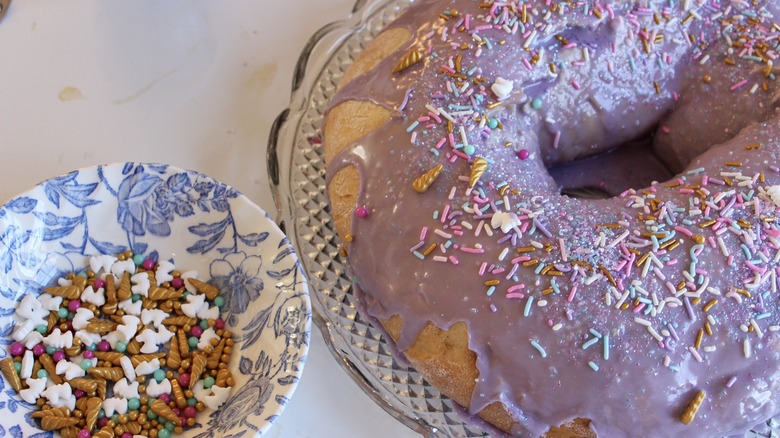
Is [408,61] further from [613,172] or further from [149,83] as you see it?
[149,83]

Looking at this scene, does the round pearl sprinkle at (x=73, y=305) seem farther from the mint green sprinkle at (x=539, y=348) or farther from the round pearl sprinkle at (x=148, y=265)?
the mint green sprinkle at (x=539, y=348)

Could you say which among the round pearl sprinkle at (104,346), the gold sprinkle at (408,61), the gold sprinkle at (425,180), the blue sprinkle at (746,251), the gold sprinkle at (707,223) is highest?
the gold sprinkle at (408,61)

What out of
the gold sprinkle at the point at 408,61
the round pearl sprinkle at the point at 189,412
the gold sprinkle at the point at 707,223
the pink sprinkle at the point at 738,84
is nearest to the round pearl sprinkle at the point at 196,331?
the round pearl sprinkle at the point at 189,412

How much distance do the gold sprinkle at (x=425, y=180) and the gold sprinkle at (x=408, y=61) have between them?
0.23 metres

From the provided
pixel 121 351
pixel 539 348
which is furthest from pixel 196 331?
pixel 539 348

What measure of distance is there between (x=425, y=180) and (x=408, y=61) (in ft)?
0.86

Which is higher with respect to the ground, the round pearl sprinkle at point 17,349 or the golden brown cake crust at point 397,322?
the round pearl sprinkle at point 17,349

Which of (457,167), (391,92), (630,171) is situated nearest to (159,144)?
(391,92)

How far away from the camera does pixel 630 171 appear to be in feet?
5.50

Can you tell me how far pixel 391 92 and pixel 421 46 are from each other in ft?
0.41

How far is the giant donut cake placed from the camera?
1.22m

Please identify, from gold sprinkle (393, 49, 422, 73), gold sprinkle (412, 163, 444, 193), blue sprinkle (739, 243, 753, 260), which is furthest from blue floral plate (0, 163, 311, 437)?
blue sprinkle (739, 243, 753, 260)

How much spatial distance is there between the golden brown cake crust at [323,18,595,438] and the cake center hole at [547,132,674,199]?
44 centimetres

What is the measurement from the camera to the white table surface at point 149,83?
1724 millimetres
